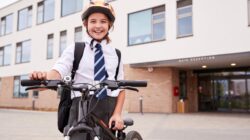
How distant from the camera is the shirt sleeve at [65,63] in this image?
226 cm

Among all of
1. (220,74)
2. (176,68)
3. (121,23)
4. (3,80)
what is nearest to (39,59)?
(3,80)

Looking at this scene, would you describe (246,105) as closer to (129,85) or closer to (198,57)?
(198,57)

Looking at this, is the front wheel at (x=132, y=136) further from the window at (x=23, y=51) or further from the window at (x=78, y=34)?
the window at (x=23, y=51)

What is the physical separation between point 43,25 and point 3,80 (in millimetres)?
7841

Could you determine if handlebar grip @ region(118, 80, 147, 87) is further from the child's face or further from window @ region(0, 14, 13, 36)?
window @ region(0, 14, 13, 36)

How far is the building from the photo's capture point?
15.1 m

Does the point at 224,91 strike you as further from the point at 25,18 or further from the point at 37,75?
the point at 37,75

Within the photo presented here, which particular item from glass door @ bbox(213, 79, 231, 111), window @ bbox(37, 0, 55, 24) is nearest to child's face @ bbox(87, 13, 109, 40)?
glass door @ bbox(213, 79, 231, 111)

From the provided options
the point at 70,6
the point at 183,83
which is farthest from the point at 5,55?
the point at 183,83

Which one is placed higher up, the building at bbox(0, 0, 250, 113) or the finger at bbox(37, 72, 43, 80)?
the building at bbox(0, 0, 250, 113)

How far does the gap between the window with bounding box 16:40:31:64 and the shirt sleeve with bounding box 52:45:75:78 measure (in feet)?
86.1

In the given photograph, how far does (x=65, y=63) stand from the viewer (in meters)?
2.28

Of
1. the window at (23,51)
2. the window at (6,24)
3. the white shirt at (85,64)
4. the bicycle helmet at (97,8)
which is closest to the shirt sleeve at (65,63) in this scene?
the white shirt at (85,64)

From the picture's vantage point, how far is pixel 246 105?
1914 cm
